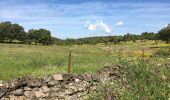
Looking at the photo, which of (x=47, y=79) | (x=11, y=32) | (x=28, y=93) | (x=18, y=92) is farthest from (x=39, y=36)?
(x=18, y=92)

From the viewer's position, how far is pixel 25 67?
851 inches

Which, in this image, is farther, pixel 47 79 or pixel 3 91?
Answer: pixel 47 79

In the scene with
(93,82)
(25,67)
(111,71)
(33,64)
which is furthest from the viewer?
(33,64)

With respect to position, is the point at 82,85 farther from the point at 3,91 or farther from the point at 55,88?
the point at 3,91

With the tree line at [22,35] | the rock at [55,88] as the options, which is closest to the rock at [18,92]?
the rock at [55,88]

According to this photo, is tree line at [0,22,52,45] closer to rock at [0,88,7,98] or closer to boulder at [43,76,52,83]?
boulder at [43,76,52,83]

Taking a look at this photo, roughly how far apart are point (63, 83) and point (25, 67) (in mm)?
4923

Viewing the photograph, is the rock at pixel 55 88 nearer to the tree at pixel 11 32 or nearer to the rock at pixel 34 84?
the rock at pixel 34 84

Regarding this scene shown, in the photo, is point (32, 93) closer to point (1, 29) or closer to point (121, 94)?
point (121, 94)

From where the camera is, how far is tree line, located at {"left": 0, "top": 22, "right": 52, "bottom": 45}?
12925 centimetres

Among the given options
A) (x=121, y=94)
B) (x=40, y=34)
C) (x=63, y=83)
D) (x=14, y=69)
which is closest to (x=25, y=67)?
(x=14, y=69)

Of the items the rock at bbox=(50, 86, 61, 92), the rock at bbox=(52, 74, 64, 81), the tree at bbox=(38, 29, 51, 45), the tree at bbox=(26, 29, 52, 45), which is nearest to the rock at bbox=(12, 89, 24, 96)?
the rock at bbox=(50, 86, 61, 92)

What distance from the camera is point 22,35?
439 ft

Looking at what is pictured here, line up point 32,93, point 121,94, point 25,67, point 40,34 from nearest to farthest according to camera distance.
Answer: point 121,94 < point 32,93 < point 25,67 < point 40,34
